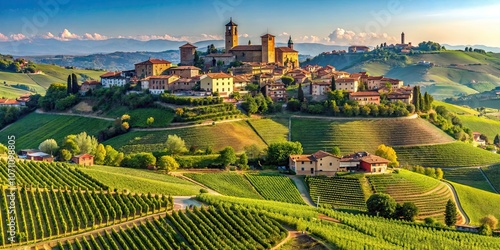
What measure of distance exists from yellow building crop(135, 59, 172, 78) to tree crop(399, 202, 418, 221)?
56.4m

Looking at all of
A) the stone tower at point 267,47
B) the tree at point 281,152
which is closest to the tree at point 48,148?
the tree at point 281,152

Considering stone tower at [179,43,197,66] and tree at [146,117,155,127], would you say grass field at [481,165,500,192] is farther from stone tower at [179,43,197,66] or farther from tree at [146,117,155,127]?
stone tower at [179,43,197,66]

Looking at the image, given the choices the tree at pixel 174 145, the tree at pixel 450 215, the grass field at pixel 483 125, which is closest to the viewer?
the tree at pixel 450 215

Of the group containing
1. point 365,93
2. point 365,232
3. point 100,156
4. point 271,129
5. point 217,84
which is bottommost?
point 365,232

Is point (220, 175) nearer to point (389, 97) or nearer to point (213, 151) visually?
point (213, 151)

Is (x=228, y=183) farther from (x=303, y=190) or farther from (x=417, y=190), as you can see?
(x=417, y=190)

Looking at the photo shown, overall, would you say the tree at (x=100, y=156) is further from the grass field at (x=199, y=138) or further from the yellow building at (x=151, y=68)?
the yellow building at (x=151, y=68)

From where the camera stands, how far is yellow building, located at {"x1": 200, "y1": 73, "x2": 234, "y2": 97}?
82.3 meters

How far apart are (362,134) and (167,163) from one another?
95.4 feet

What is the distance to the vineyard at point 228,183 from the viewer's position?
52469mm

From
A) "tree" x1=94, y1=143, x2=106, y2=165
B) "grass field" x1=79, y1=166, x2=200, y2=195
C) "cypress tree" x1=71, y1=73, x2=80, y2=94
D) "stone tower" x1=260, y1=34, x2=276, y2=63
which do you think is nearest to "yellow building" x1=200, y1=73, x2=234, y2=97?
"stone tower" x1=260, y1=34, x2=276, y2=63

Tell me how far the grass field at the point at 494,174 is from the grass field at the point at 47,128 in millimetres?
50585

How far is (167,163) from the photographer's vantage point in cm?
5825

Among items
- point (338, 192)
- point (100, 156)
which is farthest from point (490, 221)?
point (100, 156)
